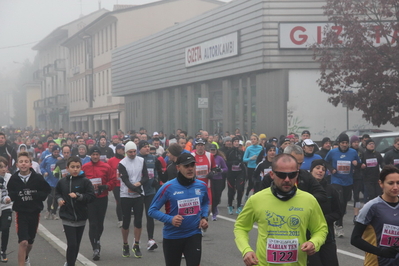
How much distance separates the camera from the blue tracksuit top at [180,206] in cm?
706

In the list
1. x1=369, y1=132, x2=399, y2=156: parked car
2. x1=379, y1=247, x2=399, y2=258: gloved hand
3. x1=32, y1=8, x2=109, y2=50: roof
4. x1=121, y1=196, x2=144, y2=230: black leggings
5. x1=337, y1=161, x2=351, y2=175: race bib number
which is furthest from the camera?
x1=32, y1=8, x2=109, y2=50: roof

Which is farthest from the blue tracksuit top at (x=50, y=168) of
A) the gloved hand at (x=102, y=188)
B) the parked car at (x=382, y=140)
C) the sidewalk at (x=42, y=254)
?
the parked car at (x=382, y=140)

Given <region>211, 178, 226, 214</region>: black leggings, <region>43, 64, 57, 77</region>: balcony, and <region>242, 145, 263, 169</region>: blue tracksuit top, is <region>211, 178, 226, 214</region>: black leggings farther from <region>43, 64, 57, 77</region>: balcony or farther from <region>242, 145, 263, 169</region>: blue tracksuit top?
<region>43, 64, 57, 77</region>: balcony

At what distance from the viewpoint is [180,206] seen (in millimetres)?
7117

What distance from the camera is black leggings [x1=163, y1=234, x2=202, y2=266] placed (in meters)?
7.02

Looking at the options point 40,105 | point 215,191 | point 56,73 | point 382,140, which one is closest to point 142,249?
point 215,191

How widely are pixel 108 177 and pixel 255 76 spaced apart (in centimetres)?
1992

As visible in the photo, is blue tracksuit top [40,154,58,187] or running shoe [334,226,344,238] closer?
running shoe [334,226,344,238]

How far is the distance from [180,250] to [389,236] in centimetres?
240

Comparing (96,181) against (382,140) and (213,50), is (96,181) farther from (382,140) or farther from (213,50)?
(213,50)

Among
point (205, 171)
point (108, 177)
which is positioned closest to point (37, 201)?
point (108, 177)

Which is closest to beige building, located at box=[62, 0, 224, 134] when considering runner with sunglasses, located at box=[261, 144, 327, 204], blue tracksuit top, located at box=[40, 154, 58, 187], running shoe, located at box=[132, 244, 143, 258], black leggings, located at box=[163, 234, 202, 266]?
blue tracksuit top, located at box=[40, 154, 58, 187]

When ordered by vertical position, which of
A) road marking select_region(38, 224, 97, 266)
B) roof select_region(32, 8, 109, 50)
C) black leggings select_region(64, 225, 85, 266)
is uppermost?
A: roof select_region(32, 8, 109, 50)

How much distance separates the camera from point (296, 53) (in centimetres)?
2772
